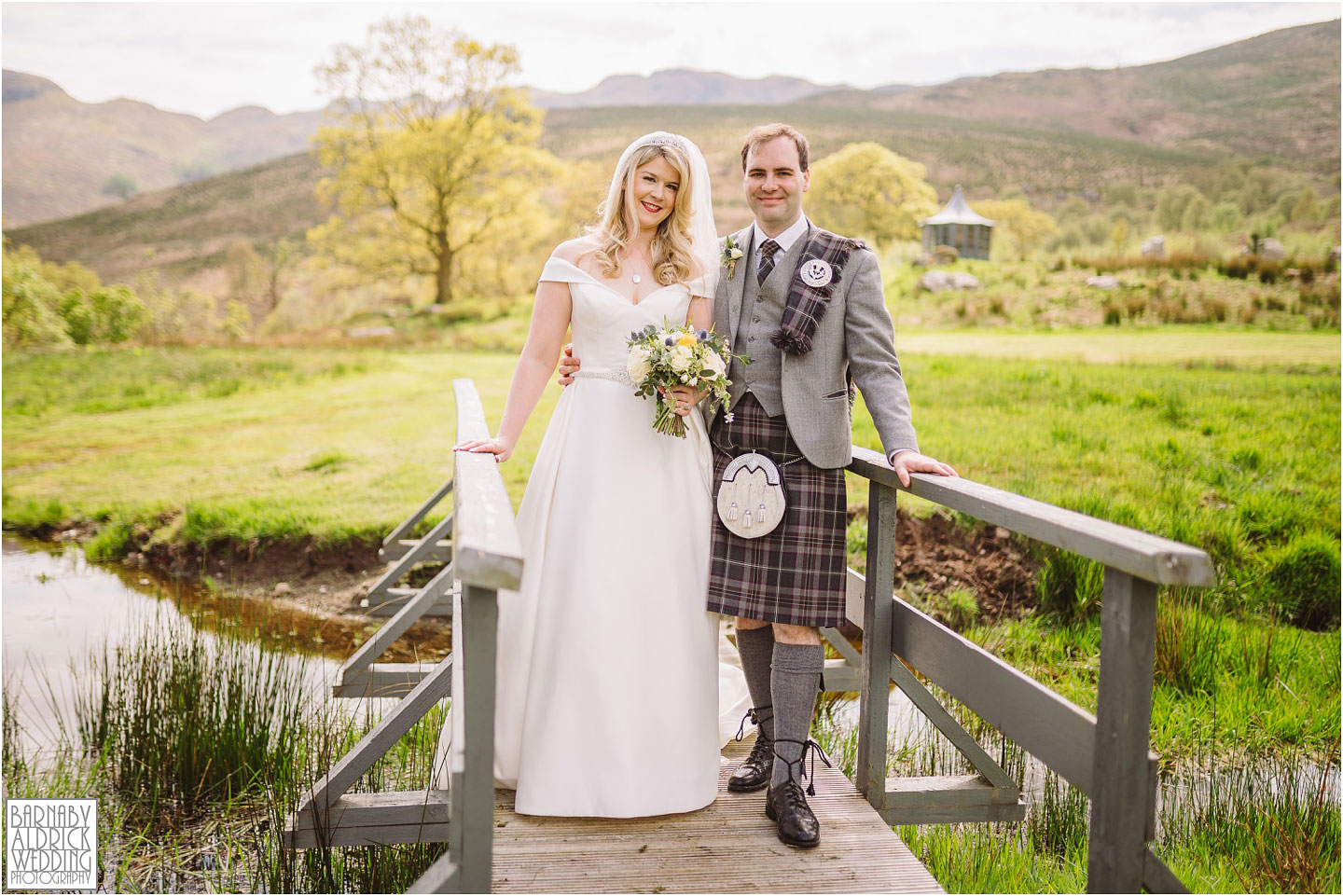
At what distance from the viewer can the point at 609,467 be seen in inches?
102

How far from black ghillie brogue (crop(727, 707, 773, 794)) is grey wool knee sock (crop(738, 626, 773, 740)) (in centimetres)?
1

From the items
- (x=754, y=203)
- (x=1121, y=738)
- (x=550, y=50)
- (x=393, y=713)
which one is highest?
(x=550, y=50)

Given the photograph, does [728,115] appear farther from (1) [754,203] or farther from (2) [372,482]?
(1) [754,203]

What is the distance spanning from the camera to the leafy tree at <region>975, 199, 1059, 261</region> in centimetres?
1717

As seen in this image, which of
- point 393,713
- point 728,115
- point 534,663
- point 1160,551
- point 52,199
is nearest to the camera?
point 1160,551

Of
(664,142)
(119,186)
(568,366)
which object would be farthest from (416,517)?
(119,186)

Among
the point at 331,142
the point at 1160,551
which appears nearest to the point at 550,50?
the point at 331,142

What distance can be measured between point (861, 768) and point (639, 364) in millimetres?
1427

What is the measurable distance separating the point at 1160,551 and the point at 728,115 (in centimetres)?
4050

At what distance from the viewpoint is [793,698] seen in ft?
8.32

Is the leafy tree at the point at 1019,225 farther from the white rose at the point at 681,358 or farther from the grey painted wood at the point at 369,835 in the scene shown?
the grey painted wood at the point at 369,835

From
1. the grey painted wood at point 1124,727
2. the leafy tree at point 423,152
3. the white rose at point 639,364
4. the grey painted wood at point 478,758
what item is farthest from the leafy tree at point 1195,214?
the grey painted wood at point 478,758

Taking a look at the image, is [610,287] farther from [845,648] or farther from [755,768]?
[845,648]

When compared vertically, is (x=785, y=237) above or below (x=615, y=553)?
above
